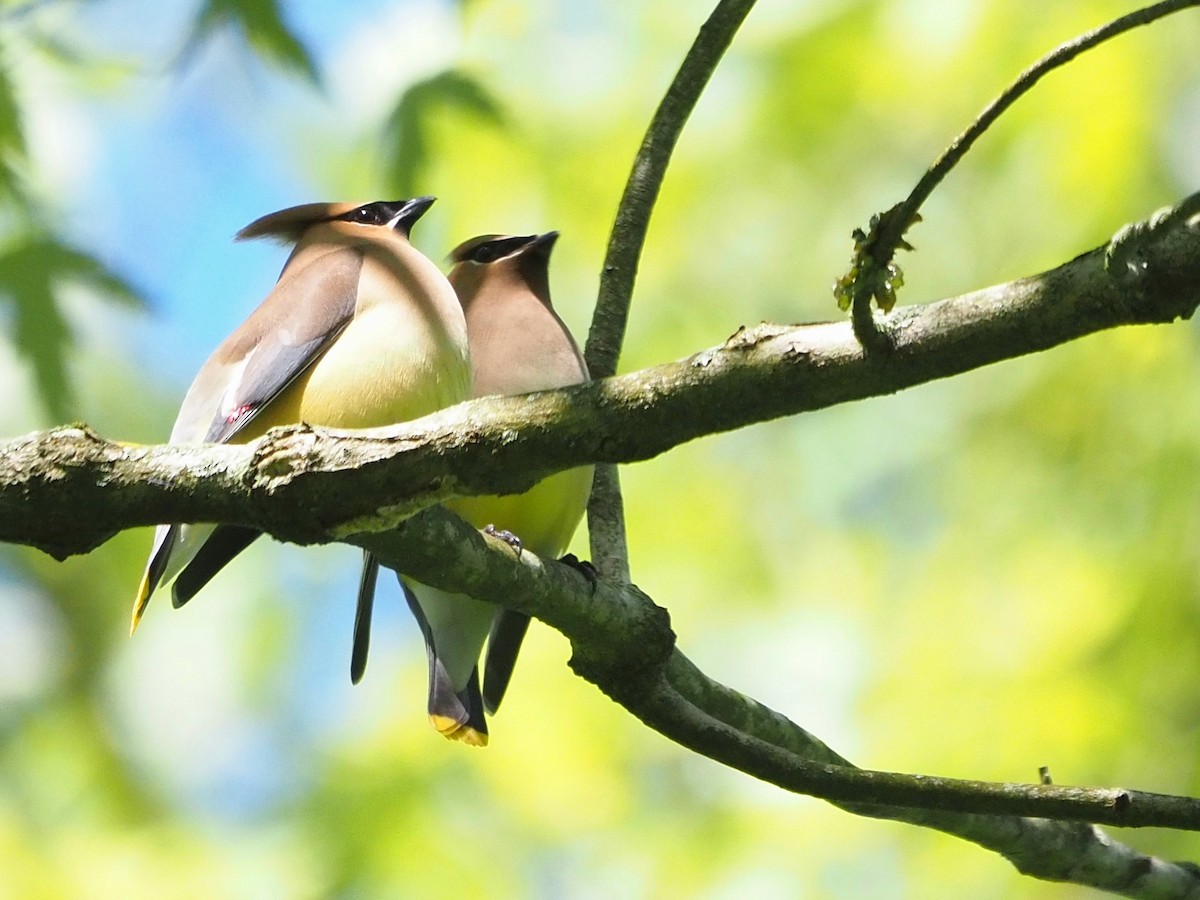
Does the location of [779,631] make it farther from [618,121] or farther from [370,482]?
[370,482]

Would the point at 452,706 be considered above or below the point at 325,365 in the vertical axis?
below

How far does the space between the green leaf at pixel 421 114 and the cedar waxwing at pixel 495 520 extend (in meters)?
0.43

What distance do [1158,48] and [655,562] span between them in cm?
350

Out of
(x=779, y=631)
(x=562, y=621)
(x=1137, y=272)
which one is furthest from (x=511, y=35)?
(x=1137, y=272)

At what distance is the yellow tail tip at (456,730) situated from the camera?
406 cm

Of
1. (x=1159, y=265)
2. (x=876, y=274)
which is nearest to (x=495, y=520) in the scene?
(x=876, y=274)

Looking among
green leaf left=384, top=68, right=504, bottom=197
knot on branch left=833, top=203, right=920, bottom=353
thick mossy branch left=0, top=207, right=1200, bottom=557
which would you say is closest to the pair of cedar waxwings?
green leaf left=384, top=68, right=504, bottom=197

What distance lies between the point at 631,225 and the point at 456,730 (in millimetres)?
1510

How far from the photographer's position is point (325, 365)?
10.4 feet

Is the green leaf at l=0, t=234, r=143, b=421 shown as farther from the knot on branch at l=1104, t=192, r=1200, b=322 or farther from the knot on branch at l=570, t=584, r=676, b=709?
the knot on branch at l=1104, t=192, r=1200, b=322

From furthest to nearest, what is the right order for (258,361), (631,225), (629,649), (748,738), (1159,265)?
(631,225) → (258,361) → (629,649) → (748,738) → (1159,265)

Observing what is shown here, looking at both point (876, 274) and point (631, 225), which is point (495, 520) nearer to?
point (631, 225)

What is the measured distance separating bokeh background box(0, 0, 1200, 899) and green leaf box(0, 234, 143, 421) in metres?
1.37

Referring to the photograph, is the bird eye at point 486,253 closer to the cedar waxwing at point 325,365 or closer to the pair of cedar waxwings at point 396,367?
the pair of cedar waxwings at point 396,367
